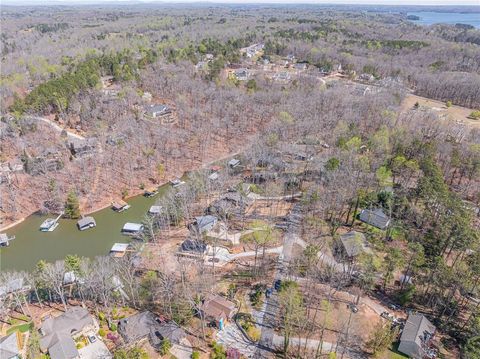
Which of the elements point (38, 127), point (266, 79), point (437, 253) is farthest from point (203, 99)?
point (437, 253)

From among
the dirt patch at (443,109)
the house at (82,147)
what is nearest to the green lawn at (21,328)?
the house at (82,147)

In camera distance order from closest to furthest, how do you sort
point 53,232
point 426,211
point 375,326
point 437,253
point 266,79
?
1. point 375,326
2. point 437,253
3. point 426,211
4. point 53,232
5. point 266,79

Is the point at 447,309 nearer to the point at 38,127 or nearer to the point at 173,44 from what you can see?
the point at 38,127

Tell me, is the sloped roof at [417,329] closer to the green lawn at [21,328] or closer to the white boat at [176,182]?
the green lawn at [21,328]

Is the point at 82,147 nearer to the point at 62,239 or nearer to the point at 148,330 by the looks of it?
the point at 62,239

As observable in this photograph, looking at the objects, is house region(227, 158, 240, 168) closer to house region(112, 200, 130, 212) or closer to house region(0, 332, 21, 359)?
house region(112, 200, 130, 212)

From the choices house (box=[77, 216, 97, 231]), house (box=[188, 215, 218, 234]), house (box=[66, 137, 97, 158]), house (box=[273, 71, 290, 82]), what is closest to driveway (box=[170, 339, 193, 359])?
house (box=[188, 215, 218, 234])
